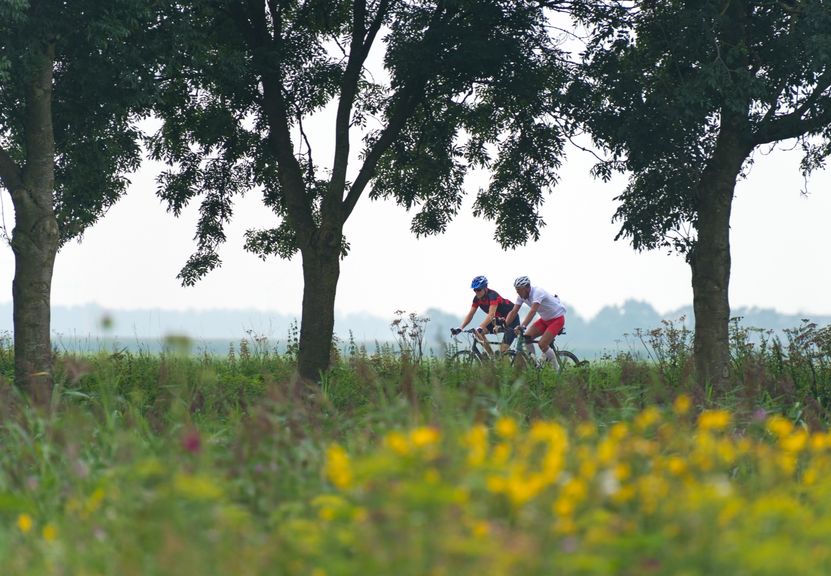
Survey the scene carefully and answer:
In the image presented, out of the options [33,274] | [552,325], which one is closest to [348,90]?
[552,325]

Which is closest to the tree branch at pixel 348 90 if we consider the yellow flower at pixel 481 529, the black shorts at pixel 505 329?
the black shorts at pixel 505 329

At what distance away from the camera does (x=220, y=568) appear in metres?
2.98

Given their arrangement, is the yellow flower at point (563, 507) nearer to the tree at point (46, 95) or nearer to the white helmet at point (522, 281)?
the tree at point (46, 95)

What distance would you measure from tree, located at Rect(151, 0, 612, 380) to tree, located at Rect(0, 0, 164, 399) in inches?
37.3

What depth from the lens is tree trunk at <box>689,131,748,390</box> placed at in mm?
12523

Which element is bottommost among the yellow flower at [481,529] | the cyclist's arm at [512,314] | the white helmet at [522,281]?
the yellow flower at [481,529]

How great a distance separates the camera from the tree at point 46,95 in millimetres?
11461

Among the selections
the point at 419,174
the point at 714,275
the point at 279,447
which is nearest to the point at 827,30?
the point at 714,275

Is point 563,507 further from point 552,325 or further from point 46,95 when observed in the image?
point 552,325

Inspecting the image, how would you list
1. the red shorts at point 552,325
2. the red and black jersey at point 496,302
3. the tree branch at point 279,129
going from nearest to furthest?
the tree branch at point 279,129 → the red shorts at point 552,325 → the red and black jersey at point 496,302

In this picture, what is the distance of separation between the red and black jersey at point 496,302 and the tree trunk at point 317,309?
2.59 metres

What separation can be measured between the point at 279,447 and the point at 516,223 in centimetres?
1218

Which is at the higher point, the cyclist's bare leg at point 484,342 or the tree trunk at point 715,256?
the tree trunk at point 715,256

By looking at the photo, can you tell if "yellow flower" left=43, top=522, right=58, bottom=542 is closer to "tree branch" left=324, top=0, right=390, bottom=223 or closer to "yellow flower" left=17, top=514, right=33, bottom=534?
"yellow flower" left=17, top=514, right=33, bottom=534
